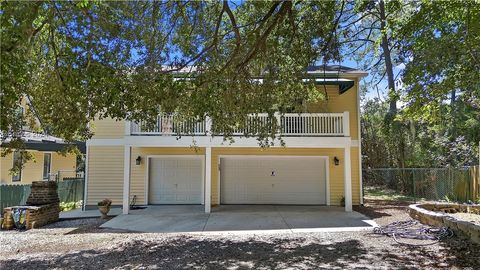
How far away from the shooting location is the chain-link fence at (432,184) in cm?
1502

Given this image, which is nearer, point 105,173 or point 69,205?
point 105,173

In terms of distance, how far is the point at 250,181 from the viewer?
17328mm

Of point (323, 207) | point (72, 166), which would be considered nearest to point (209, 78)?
point (323, 207)

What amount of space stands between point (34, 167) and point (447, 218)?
18605 mm

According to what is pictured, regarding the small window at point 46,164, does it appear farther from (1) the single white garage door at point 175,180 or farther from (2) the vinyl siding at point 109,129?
(1) the single white garage door at point 175,180

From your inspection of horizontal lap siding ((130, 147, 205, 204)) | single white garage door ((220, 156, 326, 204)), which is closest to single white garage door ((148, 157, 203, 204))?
horizontal lap siding ((130, 147, 205, 204))

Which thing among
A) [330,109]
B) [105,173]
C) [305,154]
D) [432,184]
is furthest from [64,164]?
[432,184]

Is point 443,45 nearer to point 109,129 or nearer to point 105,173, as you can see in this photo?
point 109,129

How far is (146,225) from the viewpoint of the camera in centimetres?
1250

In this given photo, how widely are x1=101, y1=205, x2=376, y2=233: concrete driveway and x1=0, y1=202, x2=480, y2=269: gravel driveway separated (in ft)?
3.61

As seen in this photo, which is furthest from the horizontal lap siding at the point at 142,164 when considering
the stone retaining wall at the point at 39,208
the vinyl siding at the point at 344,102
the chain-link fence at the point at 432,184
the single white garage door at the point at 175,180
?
the chain-link fence at the point at 432,184

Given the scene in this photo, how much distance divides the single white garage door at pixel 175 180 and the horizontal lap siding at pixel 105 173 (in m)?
1.29

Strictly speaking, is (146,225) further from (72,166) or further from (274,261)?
(72,166)

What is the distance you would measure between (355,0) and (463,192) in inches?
361
